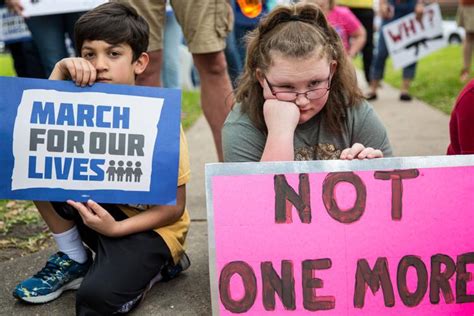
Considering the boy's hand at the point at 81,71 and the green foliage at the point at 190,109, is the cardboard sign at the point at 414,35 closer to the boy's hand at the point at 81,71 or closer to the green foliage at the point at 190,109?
the green foliage at the point at 190,109

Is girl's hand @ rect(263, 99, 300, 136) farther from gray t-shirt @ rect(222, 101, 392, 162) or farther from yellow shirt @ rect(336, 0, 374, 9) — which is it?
yellow shirt @ rect(336, 0, 374, 9)


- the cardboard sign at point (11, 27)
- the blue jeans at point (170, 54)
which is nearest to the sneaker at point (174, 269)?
the blue jeans at point (170, 54)

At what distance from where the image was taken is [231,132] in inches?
83.3

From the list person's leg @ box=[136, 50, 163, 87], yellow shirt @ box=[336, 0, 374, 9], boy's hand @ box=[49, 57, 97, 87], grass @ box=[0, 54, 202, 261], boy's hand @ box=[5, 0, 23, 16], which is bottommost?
grass @ box=[0, 54, 202, 261]

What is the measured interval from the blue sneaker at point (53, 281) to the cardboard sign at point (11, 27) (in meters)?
2.56

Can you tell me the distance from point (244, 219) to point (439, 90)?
539cm

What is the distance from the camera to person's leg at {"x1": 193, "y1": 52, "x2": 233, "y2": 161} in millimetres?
2885

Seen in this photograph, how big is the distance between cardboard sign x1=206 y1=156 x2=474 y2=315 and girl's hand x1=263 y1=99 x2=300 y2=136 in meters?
0.26

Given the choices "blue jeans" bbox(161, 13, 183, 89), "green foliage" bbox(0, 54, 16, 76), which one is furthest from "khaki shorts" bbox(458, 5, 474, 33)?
"green foliage" bbox(0, 54, 16, 76)

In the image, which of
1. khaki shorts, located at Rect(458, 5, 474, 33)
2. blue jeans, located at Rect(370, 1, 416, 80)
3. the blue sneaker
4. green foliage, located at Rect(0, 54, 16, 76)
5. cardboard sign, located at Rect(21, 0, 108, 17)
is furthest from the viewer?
green foliage, located at Rect(0, 54, 16, 76)

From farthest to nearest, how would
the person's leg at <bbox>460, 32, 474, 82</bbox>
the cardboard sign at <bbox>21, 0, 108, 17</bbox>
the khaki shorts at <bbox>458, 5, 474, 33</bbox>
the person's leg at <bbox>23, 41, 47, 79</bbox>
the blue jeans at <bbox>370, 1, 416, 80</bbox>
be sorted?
the person's leg at <bbox>460, 32, 474, 82</bbox> → the khaki shorts at <bbox>458, 5, 474, 33</bbox> → the blue jeans at <bbox>370, 1, 416, 80</bbox> → the person's leg at <bbox>23, 41, 47, 79</bbox> → the cardboard sign at <bbox>21, 0, 108, 17</bbox>

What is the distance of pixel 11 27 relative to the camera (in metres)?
4.22

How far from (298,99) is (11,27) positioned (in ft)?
9.56

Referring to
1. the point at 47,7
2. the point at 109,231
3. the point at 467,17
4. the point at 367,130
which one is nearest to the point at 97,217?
the point at 109,231
